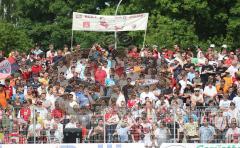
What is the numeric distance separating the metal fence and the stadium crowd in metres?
0.03

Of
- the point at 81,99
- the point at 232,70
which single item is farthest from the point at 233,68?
the point at 81,99

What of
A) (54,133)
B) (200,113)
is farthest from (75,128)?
(200,113)

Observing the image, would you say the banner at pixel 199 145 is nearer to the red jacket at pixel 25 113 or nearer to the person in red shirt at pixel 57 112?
the person in red shirt at pixel 57 112

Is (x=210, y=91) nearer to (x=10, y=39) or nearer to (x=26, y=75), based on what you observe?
(x=26, y=75)

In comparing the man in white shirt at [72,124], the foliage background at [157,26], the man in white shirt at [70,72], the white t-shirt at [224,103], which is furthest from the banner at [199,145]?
the foliage background at [157,26]

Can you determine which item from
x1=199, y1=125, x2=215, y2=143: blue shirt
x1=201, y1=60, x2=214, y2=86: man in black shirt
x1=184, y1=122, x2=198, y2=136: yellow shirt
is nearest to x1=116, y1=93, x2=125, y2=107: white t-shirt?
x1=201, y1=60, x2=214, y2=86: man in black shirt

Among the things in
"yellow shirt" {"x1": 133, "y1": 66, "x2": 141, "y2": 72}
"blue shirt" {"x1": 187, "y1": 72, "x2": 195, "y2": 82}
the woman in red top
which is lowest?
the woman in red top

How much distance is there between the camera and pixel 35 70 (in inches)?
1202

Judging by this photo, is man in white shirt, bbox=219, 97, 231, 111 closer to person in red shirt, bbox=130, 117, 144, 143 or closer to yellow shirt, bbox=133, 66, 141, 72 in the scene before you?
person in red shirt, bbox=130, 117, 144, 143

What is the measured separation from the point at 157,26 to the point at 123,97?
16301mm

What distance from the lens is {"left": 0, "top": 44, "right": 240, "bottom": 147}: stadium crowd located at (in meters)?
23.8

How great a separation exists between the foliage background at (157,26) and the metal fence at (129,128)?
16.5 metres

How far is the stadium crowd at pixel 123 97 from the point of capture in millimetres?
23828

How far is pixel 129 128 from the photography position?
24.1 m
